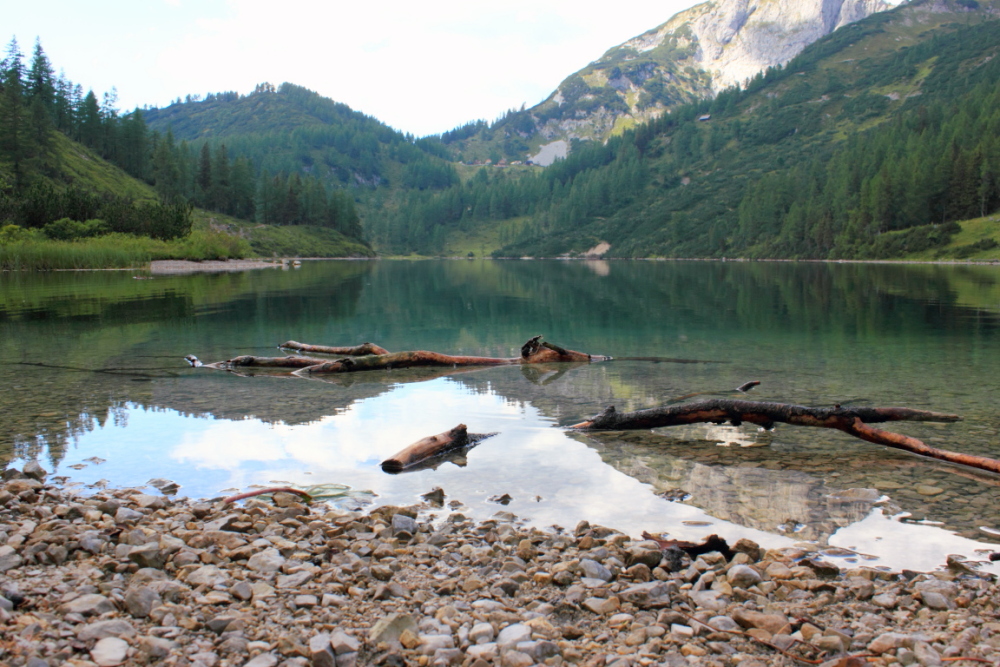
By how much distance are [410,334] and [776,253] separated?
174m

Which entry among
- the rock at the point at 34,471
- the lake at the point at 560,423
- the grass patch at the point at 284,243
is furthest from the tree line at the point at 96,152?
the rock at the point at 34,471

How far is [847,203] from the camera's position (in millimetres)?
167375

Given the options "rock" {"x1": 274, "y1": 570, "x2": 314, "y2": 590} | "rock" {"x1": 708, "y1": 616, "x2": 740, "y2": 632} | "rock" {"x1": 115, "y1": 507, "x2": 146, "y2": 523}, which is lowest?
"rock" {"x1": 708, "y1": 616, "x2": 740, "y2": 632}

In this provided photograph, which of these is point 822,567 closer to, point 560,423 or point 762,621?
point 762,621

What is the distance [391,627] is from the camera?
5.18 m

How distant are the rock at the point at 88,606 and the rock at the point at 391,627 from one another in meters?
2.12

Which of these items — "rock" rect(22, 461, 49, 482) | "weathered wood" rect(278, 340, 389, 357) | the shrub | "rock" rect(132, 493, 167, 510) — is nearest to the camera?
"rock" rect(132, 493, 167, 510)

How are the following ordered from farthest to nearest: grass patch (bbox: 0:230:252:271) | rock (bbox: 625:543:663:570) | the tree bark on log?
grass patch (bbox: 0:230:252:271) < the tree bark on log < rock (bbox: 625:543:663:570)

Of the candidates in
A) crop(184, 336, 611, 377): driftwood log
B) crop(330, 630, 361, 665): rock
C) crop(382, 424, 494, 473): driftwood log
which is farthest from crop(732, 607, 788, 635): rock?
crop(184, 336, 611, 377): driftwood log

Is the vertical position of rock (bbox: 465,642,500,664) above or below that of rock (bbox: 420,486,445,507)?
above

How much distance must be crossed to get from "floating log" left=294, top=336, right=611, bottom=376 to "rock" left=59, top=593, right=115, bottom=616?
1386 cm

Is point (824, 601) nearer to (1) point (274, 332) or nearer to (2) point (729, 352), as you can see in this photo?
(2) point (729, 352)

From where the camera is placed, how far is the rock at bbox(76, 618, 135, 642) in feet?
15.9

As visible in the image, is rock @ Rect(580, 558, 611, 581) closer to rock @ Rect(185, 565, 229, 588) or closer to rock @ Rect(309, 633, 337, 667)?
rock @ Rect(309, 633, 337, 667)
